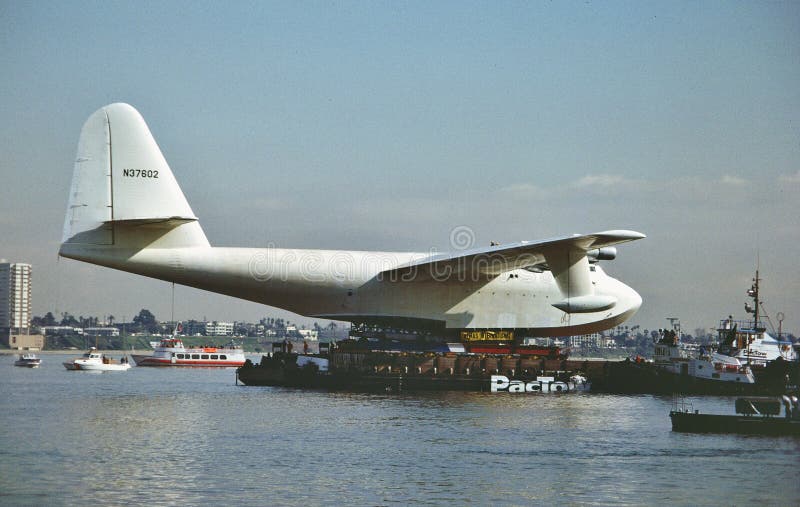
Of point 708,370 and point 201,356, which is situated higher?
point 708,370

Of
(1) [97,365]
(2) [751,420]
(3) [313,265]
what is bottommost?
(1) [97,365]

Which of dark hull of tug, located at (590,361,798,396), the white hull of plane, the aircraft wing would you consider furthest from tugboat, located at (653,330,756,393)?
the aircraft wing

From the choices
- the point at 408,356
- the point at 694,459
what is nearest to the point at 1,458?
the point at 694,459

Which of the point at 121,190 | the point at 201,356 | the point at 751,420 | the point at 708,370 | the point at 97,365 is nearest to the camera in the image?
the point at 751,420

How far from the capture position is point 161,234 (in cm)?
5109

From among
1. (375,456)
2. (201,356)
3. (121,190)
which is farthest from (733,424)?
(201,356)

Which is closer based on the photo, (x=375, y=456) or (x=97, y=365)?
(x=375, y=456)

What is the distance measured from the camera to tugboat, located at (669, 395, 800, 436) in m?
36.5

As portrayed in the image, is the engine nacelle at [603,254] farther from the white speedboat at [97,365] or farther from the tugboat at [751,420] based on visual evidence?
the white speedboat at [97,365]

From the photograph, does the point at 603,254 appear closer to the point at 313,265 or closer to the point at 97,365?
the point at 313,265

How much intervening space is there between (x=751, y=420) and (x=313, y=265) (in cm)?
2503

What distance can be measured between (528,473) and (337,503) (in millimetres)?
6730

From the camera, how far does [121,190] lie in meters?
50.4

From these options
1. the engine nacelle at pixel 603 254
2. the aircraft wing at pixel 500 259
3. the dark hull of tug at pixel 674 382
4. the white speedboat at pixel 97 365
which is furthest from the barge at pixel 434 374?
the white speedboat at pixel 97 365
